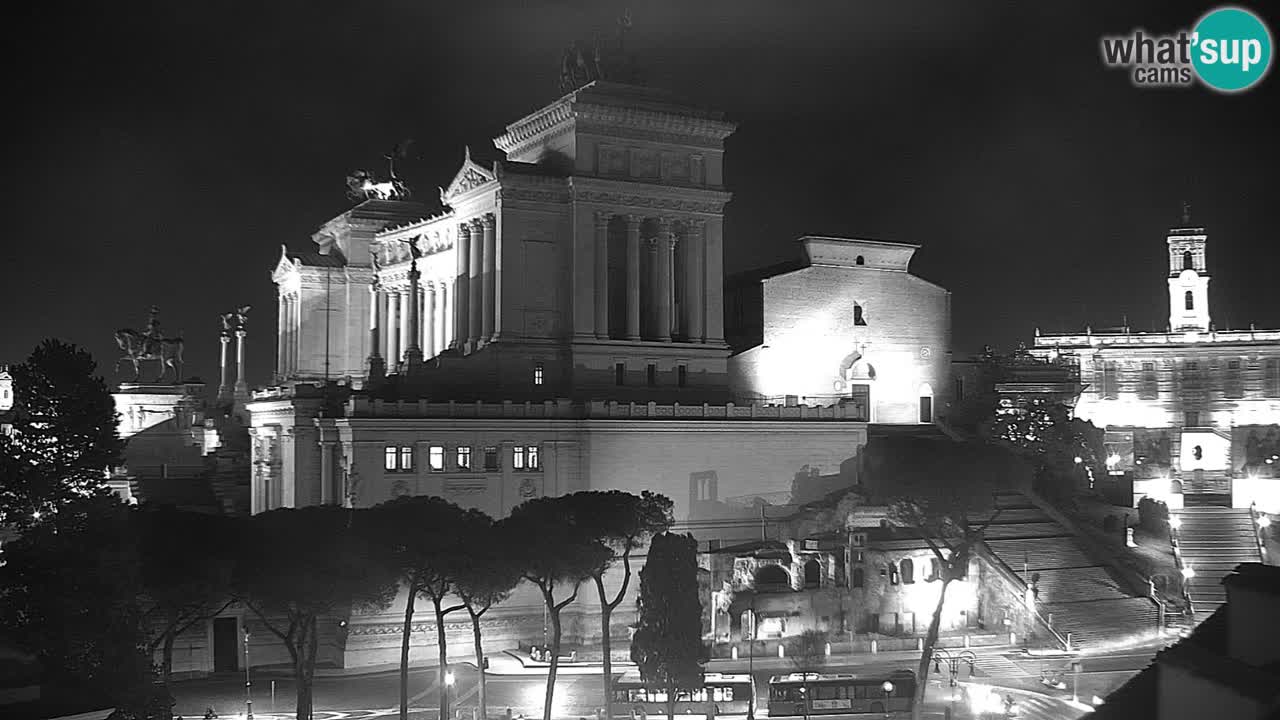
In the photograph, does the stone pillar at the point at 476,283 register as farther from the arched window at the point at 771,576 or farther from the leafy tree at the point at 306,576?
the leafy tree at the point at 306,576

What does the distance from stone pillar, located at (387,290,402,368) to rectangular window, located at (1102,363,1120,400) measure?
64842mm

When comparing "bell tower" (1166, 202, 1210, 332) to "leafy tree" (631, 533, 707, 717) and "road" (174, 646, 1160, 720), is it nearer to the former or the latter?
"road" (174, 646, 1160, 720)

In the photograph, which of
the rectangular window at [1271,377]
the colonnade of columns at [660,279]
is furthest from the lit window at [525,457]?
the rectangular window at [1271,377]

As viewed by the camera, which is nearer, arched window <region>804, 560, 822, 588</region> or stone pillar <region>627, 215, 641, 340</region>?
arched window <region>804, 560, 822, 588</region>

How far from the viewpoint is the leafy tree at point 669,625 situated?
51.7m

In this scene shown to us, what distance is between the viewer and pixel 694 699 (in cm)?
5316

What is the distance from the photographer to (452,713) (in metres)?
55.2

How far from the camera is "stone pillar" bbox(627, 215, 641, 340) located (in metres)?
79.6

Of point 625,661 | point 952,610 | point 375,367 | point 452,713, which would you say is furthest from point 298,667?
point 952,610

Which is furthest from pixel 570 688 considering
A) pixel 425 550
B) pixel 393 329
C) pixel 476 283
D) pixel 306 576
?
pixel 393 329

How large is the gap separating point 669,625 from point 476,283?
3440 cm

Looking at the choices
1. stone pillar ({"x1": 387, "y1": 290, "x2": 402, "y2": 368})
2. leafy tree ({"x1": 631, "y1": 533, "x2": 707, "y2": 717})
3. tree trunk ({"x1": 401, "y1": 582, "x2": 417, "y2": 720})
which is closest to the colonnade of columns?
stone pillar ({"x1": 387, "y1": 290, "x2": 402, "y2": 368})

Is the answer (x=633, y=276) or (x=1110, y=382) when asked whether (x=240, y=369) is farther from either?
(x=1110, y=382)

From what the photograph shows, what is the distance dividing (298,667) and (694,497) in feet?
105
